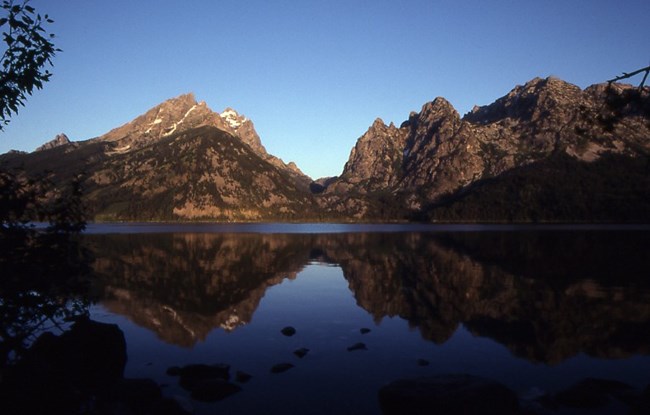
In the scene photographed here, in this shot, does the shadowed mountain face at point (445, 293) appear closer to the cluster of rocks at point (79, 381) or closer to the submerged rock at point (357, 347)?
the submerged rock at point (357, 347)

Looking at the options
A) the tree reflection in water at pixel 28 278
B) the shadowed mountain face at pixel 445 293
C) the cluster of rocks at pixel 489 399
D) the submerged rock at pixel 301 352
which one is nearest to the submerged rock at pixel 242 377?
the submerged rock at pixel 301 352

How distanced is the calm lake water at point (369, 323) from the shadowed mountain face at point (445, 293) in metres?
0.23

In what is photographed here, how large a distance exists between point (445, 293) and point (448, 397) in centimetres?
3992

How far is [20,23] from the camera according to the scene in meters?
13.0

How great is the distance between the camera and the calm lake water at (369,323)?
1228 inches

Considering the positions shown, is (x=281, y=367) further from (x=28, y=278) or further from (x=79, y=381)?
(x=28, y=278)

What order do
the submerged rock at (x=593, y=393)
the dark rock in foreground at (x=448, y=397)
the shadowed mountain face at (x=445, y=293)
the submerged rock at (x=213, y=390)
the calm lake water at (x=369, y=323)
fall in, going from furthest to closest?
1. the shadowed mountain face at (x=445, y=293)
2. the calm lake water at (x=369, y=323)
3. the submerged rock at (x=213, y=390)
4. the submerged rock at (x=593, y=393)
5. the dark rock in foreground at (x=448, y=397)

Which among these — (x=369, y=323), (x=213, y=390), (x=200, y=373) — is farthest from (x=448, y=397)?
(x=369, y=323)

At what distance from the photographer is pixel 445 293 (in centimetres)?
6347

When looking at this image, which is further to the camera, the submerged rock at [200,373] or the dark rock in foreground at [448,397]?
the submerged rock at [200,373]

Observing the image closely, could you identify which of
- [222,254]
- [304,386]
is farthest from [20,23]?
[222,254]

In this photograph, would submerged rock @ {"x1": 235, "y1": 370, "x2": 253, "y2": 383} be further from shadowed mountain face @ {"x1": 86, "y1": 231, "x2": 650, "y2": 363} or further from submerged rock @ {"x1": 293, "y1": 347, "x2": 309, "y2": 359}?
shadowed mountain face @ {"x1": 86, "y1": 231, "x2": 650, "y2": 363}

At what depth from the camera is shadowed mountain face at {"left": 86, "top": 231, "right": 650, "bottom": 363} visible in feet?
142

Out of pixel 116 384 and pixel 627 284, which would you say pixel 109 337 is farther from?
pixel 627 284
